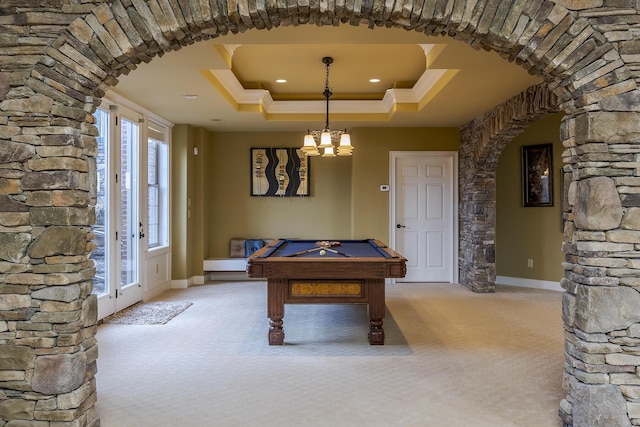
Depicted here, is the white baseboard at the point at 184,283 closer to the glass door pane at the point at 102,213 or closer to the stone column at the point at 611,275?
the glass door pane at the point at 102,213

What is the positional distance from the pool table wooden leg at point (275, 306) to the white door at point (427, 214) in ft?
11.6

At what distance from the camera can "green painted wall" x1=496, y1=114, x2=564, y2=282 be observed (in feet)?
21.1

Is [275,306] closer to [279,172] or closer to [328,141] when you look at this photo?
[328,141]

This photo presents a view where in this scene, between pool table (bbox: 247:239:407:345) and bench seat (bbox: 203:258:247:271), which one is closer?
pool table (bbox: 247:239:407:345)

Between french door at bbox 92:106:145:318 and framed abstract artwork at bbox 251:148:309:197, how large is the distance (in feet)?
7.32

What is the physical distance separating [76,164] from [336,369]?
2.34 meters

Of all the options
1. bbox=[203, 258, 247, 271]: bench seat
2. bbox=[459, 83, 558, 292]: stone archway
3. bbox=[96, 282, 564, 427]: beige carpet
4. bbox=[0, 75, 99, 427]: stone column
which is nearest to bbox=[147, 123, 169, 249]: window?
bbox=[203, 258, 247, 271]: bench seat

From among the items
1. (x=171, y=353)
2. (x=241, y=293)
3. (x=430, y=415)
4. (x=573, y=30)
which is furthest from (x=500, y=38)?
(x=241, y=293)

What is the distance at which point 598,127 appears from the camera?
2295 mm

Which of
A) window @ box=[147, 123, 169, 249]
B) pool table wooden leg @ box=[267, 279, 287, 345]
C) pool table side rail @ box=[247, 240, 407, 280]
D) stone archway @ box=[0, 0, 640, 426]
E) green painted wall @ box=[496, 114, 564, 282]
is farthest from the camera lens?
green painted wall @ box=[496, 114, 564, 282]

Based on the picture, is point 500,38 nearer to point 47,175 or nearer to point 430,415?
point 430,415

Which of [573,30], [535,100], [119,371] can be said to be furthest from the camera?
[535,100]

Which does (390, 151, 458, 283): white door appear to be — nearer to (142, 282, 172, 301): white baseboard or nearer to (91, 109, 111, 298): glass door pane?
(142, 282, 172, 301): white baseboard

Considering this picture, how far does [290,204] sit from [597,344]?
224 inches
